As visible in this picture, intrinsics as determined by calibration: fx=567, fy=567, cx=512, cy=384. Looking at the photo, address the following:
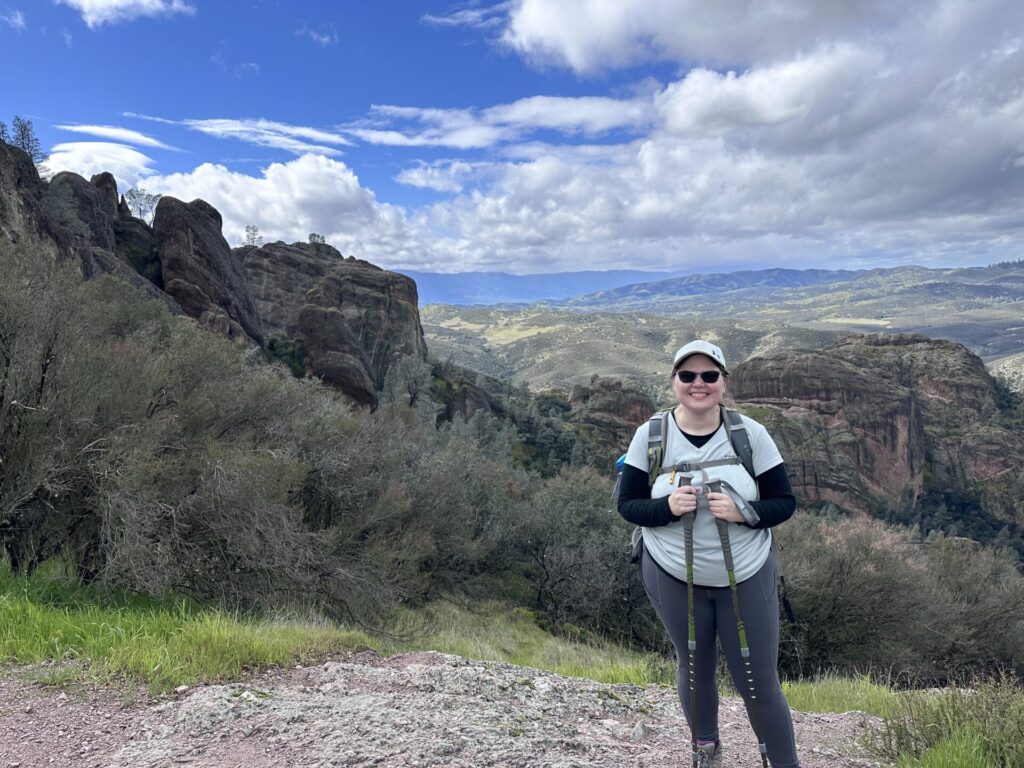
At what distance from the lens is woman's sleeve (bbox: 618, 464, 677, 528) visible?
3.01 metres

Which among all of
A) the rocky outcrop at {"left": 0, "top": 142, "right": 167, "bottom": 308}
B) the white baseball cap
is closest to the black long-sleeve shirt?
the white baseball cap

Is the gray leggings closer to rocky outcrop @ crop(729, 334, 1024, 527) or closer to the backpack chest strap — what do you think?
the backpack chest strap

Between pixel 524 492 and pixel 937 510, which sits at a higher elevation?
pixel 524 492

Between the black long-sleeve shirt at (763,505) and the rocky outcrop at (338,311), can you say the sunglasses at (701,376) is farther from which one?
the rocky outcrop at (338,311)

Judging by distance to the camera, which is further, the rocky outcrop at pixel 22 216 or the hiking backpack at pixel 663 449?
the rocky outcrop at pixel 22 216

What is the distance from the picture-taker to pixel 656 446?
126 inches

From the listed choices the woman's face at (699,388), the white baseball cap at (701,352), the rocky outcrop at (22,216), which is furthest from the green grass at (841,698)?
the rocky outcrop at (22,216)

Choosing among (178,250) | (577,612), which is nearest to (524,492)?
(577,612)

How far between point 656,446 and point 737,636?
108 centimetres

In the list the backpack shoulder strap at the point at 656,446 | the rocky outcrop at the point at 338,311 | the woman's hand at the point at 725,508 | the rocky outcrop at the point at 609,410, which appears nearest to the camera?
the woman's hand at the point at 725,508

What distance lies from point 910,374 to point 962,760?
92.4 meters

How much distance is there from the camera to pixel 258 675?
4.56 m

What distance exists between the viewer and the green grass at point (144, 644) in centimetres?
427

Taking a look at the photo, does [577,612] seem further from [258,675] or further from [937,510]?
[937,510]
